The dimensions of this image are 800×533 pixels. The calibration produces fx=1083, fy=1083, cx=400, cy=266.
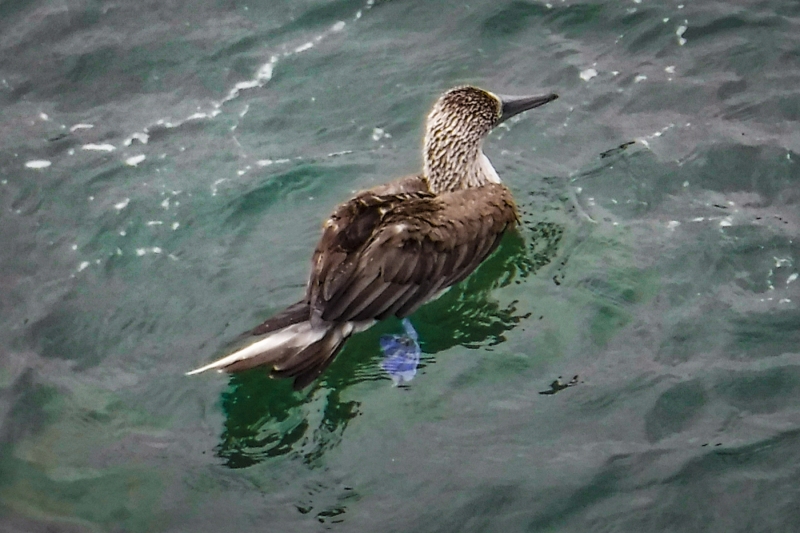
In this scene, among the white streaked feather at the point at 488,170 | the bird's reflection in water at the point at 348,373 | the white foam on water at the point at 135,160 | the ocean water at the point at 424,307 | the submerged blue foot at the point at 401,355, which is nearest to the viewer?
the ocean water at the point at 424,307

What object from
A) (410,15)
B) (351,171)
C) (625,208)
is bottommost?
(625,208)

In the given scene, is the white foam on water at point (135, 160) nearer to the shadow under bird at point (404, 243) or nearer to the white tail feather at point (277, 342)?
the shadow under bird at point (404, 243)

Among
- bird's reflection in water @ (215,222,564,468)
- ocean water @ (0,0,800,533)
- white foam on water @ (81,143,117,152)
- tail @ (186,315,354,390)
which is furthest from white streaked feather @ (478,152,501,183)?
white foam on water @ (81,143,117,152)

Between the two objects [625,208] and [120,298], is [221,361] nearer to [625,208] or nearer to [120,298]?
[120,298]

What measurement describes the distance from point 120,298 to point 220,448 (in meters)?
1.70

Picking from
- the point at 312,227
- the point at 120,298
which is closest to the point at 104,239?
the point at 120,298

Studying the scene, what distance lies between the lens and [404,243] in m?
7.46

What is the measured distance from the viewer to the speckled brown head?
27.5ft

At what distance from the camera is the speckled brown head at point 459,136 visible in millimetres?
8367

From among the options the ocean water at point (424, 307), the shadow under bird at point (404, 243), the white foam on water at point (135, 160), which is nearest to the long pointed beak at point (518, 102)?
the shadow under bird at point (404, 243)

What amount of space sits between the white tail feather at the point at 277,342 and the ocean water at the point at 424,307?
0.91 ft

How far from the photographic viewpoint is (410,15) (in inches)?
408

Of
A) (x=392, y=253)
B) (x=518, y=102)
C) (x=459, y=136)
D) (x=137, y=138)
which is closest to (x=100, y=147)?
(x=137, y=138)

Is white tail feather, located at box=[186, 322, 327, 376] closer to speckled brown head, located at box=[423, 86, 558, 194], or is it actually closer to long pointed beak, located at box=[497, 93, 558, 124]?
speckled brown head, located at box=[423, 86, 558, 194]
